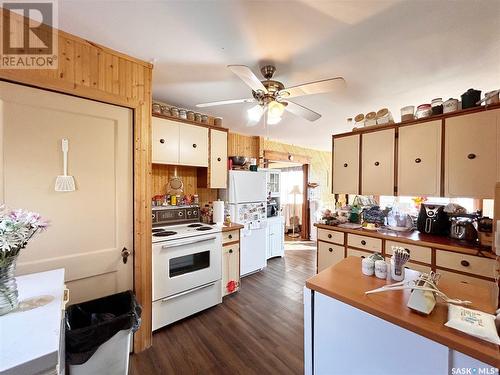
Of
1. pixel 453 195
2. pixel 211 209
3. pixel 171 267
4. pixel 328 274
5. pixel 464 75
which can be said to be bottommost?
pixel 171 267

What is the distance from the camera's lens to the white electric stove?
211 cm

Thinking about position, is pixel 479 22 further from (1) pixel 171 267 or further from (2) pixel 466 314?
(1) pixel 171 267

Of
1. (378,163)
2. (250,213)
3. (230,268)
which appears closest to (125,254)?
(230,268)

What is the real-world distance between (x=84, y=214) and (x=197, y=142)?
1.54 meters

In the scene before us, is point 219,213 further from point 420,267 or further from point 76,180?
point 420,267

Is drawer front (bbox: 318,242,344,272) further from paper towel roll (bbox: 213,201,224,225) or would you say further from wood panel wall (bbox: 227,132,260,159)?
wood panel wall (bbox: 227,132,260,159)

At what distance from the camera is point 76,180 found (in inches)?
63.5

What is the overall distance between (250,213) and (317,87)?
7.55 ft

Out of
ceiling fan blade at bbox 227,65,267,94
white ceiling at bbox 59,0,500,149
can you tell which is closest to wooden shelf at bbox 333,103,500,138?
white ceiling at bbox 59,0,500,149

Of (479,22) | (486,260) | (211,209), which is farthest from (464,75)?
(211,209)

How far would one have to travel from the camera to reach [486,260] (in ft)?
5.61

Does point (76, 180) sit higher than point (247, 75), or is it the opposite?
point (247, 75)

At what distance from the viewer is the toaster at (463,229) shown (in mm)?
1968

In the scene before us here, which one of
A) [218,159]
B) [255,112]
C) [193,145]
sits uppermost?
[255,112]
